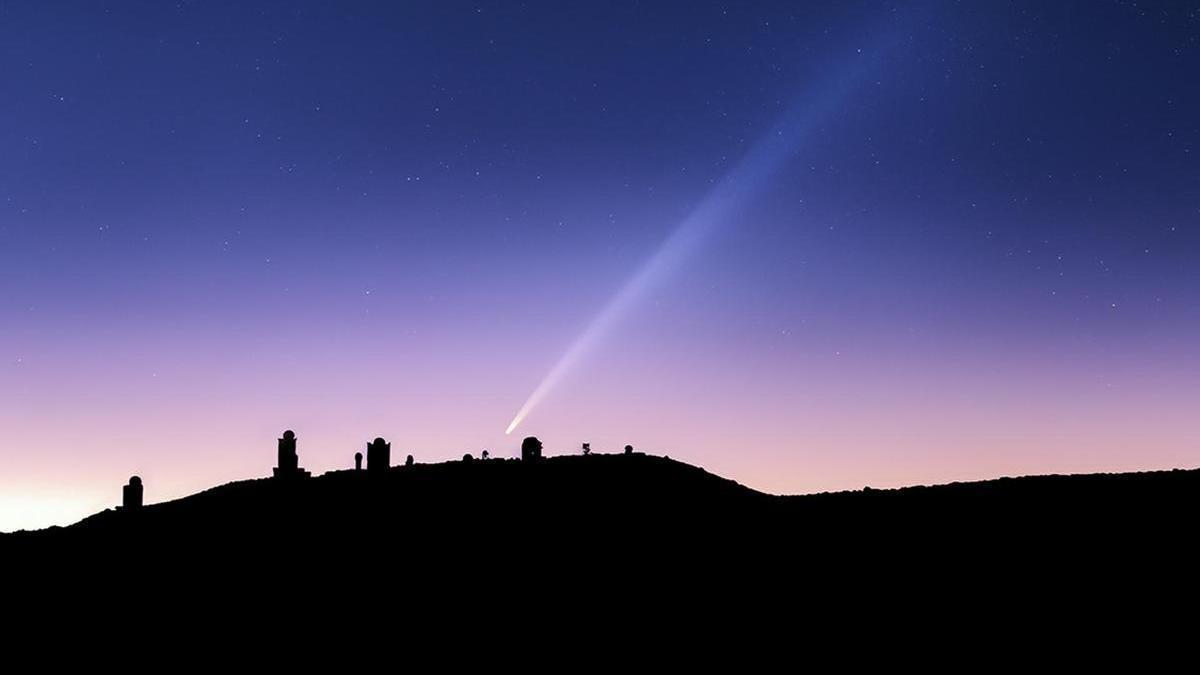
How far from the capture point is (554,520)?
2480 cm

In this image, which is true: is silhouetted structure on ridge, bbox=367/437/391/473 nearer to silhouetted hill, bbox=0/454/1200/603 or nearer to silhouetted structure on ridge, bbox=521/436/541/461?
silhouetted hill, bbox=0/454/1200/603

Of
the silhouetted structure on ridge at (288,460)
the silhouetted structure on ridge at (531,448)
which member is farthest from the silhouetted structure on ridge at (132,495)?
the silhouetted structure on ridge at (531,448)

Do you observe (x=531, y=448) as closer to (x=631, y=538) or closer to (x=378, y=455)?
→ (x=378, y=455)

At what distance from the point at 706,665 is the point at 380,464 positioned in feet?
65.0

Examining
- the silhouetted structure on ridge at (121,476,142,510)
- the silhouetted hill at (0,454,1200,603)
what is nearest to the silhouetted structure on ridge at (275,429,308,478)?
the silhouetted hill at (0,454,1200,603)

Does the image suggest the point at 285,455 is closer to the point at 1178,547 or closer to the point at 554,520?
the point at 554,520

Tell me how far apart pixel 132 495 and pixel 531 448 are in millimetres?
14878

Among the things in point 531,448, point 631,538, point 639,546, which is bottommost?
point 639,546

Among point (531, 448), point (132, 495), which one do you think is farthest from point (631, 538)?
point (132, 495)

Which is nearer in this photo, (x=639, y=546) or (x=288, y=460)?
(x=639, y=546)

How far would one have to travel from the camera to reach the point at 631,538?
23.1 meters

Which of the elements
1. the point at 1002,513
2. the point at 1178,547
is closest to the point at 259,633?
the point at 1002,513

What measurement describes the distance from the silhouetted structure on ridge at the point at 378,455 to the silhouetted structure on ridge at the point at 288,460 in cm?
237

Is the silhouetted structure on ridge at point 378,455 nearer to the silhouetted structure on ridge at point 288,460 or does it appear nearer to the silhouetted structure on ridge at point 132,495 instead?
the silhouetted structure on ridge at point 288,460
